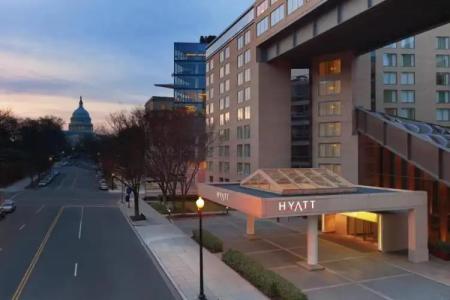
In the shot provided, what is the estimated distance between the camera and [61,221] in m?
42.4

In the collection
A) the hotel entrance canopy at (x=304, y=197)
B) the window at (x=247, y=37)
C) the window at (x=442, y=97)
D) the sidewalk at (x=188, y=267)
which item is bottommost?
the sidewalk at (x=188, y=267)

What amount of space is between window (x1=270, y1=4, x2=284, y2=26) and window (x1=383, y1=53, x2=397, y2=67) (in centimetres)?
1483

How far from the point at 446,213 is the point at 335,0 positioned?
54.3ft

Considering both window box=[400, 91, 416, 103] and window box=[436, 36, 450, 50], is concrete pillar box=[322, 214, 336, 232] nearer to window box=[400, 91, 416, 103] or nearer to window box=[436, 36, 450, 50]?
window box=[400, 91, 416, 103]

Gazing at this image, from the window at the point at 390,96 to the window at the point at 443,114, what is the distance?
17.1 feet

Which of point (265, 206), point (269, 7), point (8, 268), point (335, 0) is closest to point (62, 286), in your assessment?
point (8, 268)

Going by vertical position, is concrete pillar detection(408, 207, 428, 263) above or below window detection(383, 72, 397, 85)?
below

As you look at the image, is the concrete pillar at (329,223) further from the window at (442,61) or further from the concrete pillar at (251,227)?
the window at (442,61)

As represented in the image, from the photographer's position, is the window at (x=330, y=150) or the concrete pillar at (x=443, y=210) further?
the window at (x=330, y=150)

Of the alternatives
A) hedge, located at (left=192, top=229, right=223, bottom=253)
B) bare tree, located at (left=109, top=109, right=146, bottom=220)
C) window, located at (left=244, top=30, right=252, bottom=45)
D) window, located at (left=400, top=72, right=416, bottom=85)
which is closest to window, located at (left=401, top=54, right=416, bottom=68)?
window, located at (left=400, top=72, right=416, bottom=85)

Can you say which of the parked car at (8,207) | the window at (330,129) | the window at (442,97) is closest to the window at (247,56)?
the window at (330,129)

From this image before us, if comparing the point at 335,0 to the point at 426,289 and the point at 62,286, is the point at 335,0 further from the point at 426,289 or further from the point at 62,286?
the point at 62,286

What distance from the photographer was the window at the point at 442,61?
171 feet

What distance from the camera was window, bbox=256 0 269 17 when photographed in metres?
46.8
